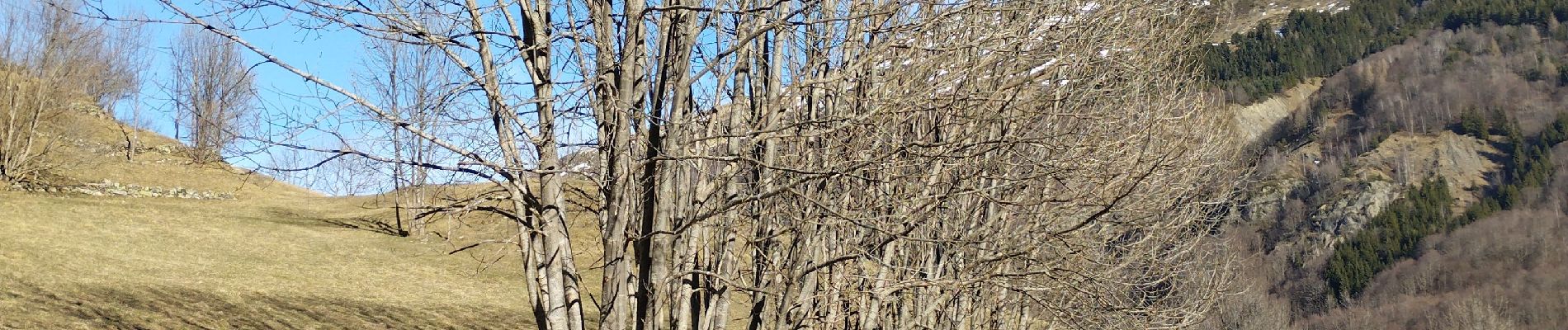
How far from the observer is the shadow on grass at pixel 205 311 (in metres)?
12.6

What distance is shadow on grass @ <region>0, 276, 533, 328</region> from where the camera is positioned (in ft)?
41.2

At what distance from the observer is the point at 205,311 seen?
576 inches

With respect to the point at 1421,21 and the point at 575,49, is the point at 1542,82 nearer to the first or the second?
the point at 1421,21

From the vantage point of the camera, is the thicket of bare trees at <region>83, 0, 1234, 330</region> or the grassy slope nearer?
the thicket of bare trees at <region>83, 0, 1234, 330</region>

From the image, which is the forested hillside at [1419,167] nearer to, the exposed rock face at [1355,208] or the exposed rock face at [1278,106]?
the exposed rock face at [1355,208]

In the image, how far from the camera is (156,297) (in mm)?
15078

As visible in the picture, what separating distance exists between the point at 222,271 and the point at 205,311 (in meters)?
4.94

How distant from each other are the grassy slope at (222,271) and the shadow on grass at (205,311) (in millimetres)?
27

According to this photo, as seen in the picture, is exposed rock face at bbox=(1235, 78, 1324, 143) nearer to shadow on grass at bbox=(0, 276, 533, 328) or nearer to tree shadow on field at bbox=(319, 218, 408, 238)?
tree shadow on field at bbox=(319, 218, 408, 238)

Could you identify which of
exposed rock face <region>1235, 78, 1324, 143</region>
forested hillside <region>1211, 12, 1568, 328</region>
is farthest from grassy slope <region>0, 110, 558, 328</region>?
exposed rock face <region>1235, 78, 1324, 143</region>

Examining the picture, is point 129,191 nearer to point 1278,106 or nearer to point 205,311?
point 205,311

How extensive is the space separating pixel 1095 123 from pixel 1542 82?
509 ft

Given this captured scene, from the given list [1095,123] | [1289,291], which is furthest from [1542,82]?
[1095,123]

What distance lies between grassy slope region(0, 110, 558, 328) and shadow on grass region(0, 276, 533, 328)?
3 cm
